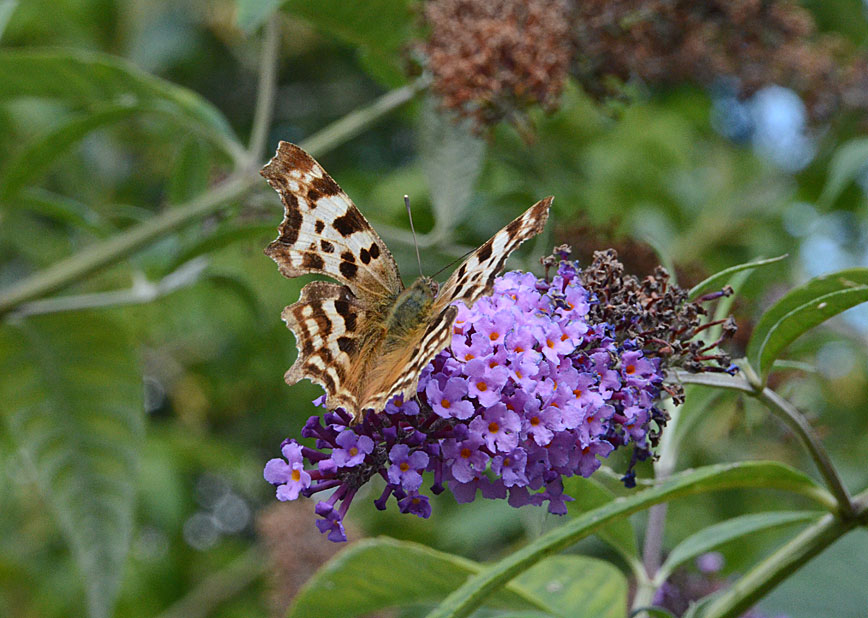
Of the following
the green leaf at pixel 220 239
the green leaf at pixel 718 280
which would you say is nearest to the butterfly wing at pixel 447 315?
the green leaf at pixel 718 280

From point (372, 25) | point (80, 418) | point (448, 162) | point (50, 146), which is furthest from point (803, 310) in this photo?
point (80, 418)

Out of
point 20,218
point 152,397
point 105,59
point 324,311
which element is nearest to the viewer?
point 324,311

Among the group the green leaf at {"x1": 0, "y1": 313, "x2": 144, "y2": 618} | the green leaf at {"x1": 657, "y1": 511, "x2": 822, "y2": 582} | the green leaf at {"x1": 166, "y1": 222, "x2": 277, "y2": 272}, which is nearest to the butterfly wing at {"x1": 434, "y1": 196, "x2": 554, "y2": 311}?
the green leaf at {"x1": 657, "y1": 511, "x2": 822, "y2": 582}

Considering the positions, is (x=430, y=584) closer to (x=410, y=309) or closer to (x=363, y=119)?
(x=410, y=309)

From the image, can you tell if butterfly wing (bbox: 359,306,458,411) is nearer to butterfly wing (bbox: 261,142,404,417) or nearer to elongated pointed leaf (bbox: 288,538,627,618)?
butterfly wing (bbox: 261,142,404,417)

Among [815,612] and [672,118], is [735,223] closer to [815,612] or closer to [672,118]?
[672,118]

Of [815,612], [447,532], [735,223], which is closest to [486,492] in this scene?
[815,612]
